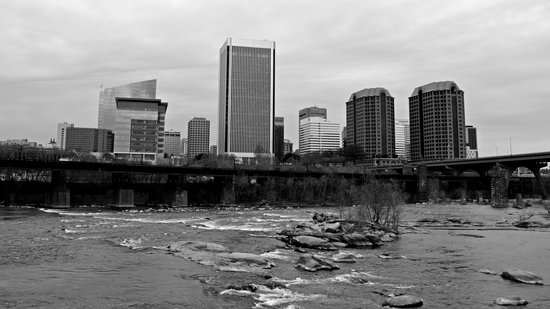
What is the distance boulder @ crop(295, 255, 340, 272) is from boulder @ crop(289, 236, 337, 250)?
8.27 meters

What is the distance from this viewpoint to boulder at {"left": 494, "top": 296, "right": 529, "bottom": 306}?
1883 centimetres

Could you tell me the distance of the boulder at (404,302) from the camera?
59.9 ft

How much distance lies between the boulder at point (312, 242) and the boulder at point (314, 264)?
27.1 feet

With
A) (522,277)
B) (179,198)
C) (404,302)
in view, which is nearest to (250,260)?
(404,302)

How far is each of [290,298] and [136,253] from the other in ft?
52.9

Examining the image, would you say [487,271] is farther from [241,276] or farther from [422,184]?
[422,184]

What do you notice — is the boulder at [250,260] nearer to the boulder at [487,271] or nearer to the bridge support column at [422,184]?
the boulder at [487,271]

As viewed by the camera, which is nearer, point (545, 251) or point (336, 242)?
point (545, 251)

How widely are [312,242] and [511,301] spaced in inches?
755

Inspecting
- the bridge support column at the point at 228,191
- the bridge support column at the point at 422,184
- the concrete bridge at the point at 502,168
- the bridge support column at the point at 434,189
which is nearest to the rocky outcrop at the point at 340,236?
the bridge support column at the point at 228,191

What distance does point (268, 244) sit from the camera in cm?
3794

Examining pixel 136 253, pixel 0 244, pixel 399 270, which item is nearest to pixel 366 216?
pixel 399 270

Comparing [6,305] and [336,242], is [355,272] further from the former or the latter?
[6,305]

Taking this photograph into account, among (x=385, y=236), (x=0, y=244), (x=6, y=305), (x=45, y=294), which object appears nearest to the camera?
(x=6, y=305)
